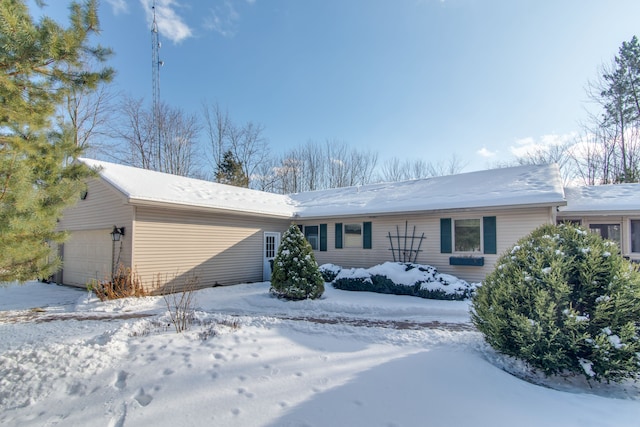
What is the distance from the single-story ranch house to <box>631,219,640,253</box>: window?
3cm

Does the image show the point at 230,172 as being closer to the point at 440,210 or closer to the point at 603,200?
the point at 440,210

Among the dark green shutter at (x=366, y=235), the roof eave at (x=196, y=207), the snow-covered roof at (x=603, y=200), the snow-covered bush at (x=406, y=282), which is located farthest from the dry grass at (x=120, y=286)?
the snow-covered roof at (x=603, y=200)

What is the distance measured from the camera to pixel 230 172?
2469cm

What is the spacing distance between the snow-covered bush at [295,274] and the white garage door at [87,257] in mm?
5198

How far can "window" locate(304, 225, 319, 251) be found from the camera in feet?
42.7

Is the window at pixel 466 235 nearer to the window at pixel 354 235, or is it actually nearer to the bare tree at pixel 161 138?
the window at pixel 354 235

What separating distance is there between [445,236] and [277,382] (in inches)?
329

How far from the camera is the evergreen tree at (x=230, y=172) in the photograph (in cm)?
2459

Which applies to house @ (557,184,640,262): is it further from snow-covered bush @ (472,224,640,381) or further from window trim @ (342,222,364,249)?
snow-covered bush @ (472,224,640,381)

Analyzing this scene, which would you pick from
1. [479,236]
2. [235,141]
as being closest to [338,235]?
[479,236]

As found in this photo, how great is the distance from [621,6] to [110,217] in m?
15.0

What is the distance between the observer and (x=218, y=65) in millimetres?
16547

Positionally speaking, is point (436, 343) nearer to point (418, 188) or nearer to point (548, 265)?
point (548, 265)

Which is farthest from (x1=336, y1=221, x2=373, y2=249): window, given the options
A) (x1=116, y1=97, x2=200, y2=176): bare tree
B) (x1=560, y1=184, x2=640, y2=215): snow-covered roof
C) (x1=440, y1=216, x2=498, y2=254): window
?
(x1=116, y1=97, x2=200, y2=176): bare tree
